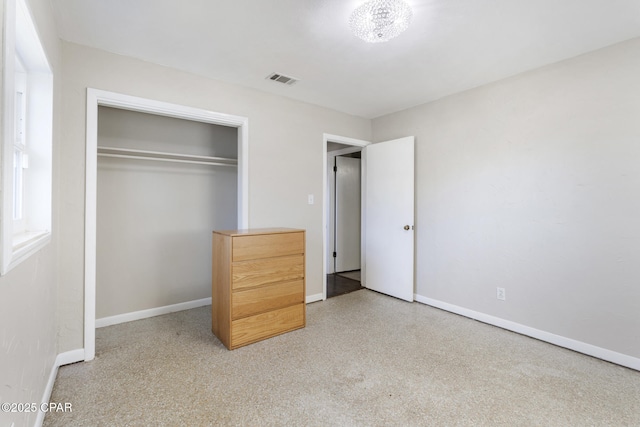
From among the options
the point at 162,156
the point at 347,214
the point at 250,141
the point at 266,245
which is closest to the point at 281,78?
the point at 250,141

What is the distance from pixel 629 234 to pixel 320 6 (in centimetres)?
271

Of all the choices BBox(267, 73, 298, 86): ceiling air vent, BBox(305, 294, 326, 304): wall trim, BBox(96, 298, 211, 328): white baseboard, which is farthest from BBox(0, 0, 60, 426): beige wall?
BBox(305, 294, 326, 304): wall trim

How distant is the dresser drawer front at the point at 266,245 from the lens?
7.77 ft

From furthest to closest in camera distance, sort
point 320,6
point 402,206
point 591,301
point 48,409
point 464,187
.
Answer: point 402,206 → point 464,187 → point 591,301 → point 320,6 → point 48,409

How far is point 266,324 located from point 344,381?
0.89m

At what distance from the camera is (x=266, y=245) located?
253 centimetres

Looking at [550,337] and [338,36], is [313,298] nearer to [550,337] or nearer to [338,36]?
[550,337]

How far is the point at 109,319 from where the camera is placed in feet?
9.09

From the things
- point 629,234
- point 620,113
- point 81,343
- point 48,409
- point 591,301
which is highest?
point 620,113

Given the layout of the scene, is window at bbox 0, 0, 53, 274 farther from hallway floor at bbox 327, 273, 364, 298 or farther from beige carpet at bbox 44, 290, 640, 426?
hallway floor at bbox 327, 273, 364, 298

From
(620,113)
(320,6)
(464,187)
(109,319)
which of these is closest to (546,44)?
(620,113)

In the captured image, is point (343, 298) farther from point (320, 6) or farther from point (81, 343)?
point (320, 6)

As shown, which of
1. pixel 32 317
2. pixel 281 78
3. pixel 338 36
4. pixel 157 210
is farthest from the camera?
pixel 157 210

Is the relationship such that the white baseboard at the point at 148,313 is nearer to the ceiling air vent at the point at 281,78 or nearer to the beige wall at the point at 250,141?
the beige wall at the point at 250,141
